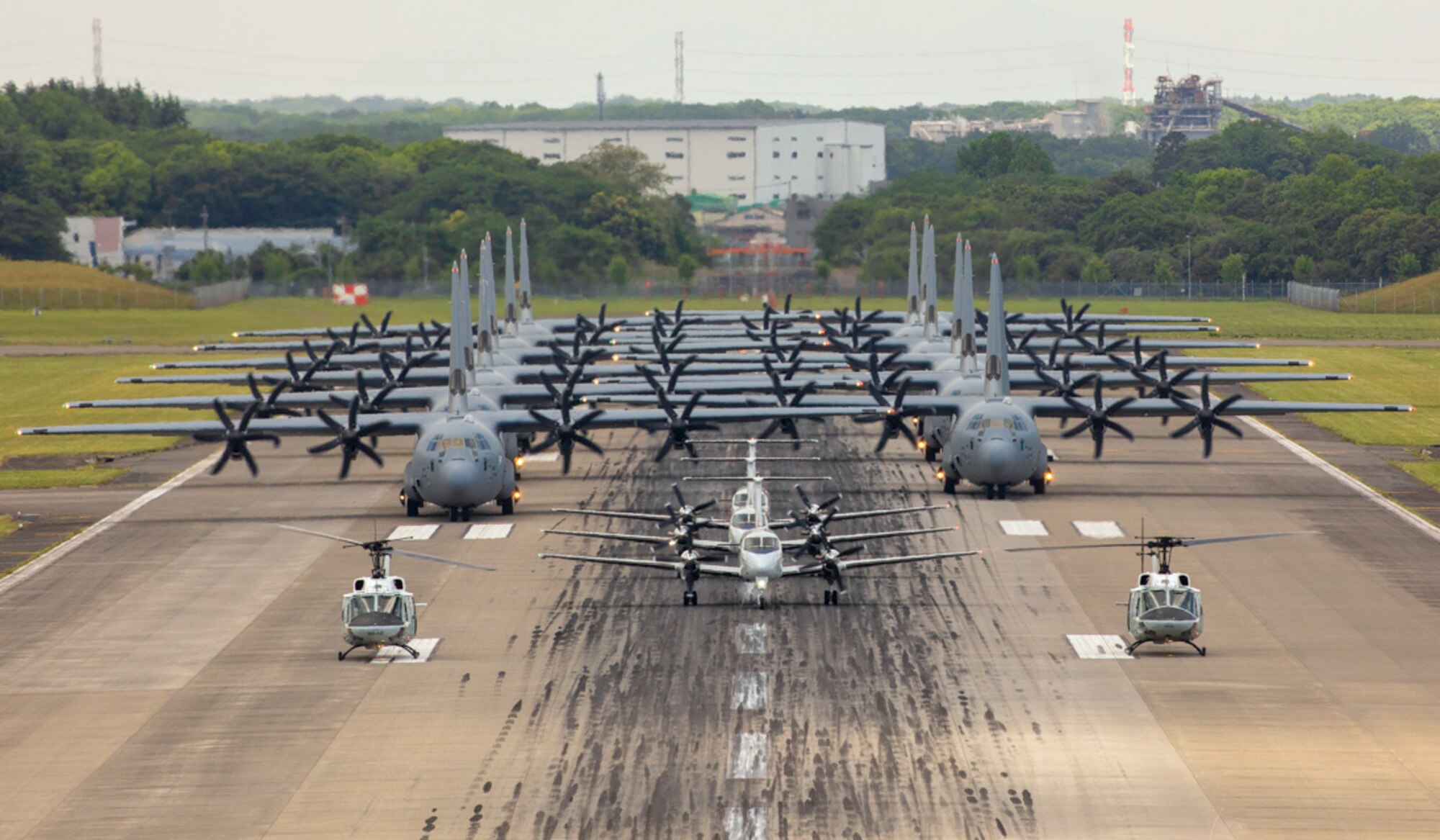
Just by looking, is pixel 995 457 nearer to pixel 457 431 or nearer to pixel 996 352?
pixel 996 352

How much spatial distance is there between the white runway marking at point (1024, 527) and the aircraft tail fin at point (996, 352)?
21.4ft

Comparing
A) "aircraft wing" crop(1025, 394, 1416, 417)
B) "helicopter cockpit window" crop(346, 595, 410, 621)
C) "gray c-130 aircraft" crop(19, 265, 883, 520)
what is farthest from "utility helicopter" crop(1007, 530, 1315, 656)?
"aircraft wing" crop(1025, 394, 1416, 417)

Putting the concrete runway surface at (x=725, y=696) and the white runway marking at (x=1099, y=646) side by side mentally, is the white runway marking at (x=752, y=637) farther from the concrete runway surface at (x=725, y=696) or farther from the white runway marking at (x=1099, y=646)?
the white runway marking at (x=1099, y=646)

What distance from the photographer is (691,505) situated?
71500 mm

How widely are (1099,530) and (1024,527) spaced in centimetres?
259

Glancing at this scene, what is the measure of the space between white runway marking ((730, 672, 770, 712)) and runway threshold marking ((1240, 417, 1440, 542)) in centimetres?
2981

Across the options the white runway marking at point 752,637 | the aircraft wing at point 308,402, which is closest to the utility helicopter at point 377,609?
the white runway marking at point 752,637

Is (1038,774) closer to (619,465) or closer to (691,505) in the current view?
(691,505)

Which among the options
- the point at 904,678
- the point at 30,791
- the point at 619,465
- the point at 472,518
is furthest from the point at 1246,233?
the point at 30,791

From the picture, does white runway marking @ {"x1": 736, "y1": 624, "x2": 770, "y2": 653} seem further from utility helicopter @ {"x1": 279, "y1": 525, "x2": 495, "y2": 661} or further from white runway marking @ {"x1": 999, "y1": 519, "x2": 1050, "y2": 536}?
white runway marking @ {"x1": 999, "y1": 519, "x2": 1050, "y2": 536}

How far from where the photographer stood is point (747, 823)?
36125 millimetres

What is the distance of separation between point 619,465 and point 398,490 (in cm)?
1130

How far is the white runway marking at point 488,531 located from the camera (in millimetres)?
65375

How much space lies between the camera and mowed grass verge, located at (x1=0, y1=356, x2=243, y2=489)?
8438 centimetres
